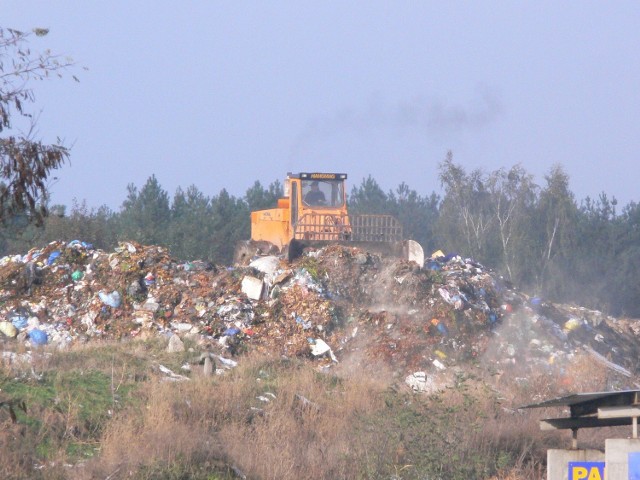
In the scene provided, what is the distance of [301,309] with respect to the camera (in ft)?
58.7

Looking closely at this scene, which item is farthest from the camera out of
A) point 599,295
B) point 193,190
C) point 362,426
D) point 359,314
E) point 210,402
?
point 193,190

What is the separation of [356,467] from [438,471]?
0.83m

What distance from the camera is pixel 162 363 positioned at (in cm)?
1408

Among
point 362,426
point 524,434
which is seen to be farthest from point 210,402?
point 524,434

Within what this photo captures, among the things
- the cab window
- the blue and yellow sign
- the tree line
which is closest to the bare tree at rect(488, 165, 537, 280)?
the tree line

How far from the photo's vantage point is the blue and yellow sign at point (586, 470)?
24.4 ft

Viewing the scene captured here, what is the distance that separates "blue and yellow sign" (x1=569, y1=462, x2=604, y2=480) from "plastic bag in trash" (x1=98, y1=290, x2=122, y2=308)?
1215cm

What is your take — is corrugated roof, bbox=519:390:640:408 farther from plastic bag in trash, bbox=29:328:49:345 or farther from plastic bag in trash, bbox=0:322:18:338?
plastic bag in trash, bbox=0:322:18:338

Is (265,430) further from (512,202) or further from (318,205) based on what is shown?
(512,202)

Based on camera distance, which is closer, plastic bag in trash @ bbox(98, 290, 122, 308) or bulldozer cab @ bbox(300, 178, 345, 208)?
plastic bag in trash @ bbox(98, 290, 122, 308)

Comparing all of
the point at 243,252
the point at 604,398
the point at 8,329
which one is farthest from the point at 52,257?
the point at 604,398

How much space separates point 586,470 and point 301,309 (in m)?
10.6

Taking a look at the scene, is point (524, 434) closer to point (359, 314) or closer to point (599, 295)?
point (359, 314)

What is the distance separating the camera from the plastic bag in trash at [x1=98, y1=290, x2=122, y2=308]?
18250mm
